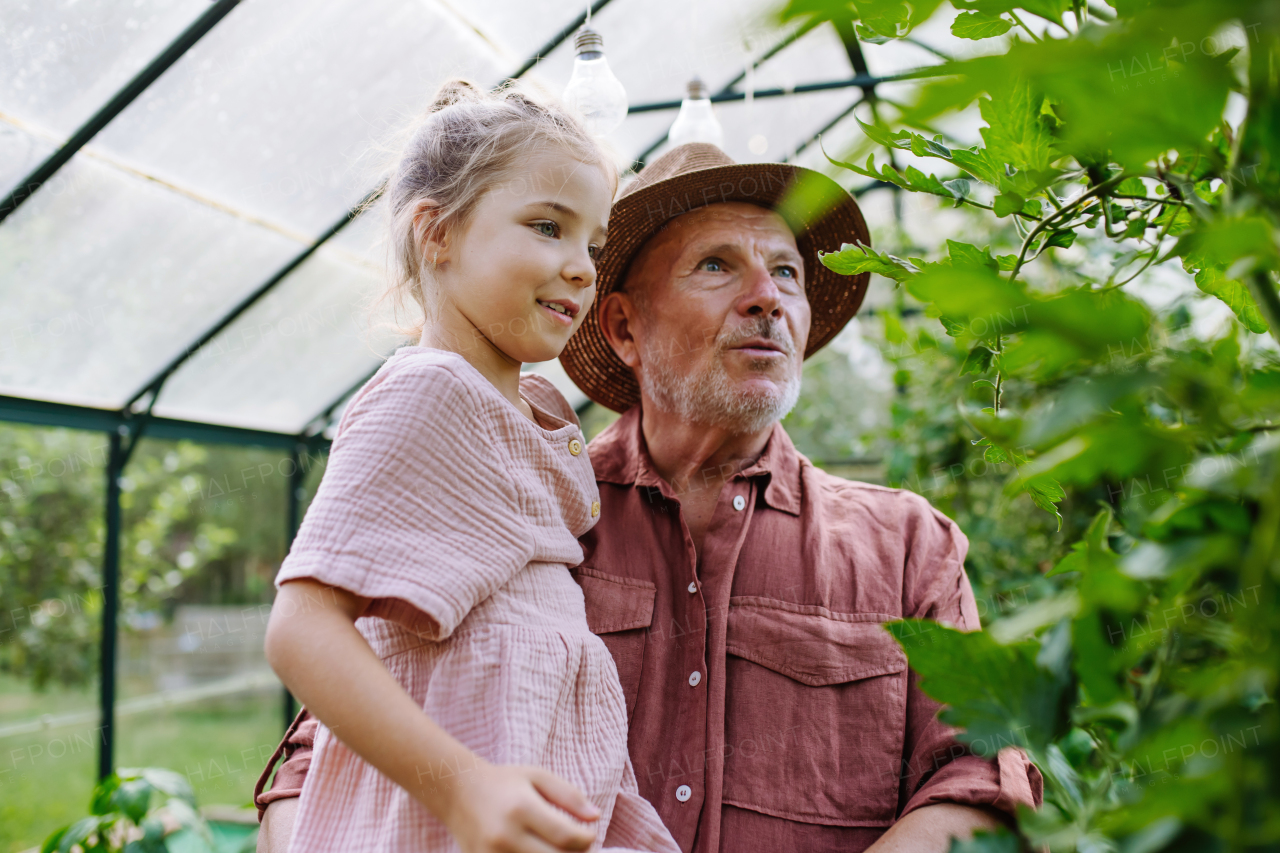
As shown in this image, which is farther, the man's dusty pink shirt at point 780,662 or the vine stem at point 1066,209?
the man's dusty pink shirt at point 780,662

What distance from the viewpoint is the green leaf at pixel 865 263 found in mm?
650

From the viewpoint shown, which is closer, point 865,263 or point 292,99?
point 865,263

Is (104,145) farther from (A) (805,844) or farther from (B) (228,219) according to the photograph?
(A) (805,844)

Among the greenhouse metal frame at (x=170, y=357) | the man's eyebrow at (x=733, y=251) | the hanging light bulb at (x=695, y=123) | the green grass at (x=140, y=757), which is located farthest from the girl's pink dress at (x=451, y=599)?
the green grass at (x=140, y=757)

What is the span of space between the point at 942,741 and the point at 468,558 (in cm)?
77

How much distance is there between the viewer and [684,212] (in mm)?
1730

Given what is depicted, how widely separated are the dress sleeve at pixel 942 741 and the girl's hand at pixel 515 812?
46 cm

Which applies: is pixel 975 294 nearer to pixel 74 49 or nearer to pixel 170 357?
pixel 74 49

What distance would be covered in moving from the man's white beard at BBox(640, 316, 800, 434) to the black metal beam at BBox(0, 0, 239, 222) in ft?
5.87

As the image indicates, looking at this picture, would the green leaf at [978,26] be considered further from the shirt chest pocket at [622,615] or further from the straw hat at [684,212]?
the shirt chest pocket at [622,615]

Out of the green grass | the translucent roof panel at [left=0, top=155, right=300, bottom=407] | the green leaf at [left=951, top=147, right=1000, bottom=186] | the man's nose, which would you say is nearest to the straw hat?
the man's nose

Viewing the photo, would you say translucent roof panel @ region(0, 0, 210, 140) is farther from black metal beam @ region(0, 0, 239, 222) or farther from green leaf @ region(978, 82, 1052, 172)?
green leaf @ region(978, 82, 1052, 172)

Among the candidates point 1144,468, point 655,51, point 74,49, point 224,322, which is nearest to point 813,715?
point 1144,468

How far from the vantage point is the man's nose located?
158 cm
